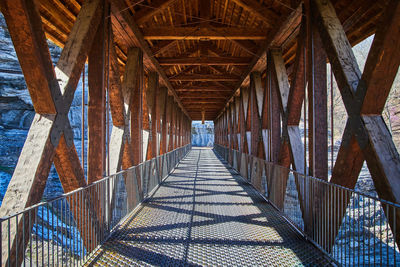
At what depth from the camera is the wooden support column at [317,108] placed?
3854 millimetres

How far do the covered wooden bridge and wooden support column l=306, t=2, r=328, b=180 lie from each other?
2 cm

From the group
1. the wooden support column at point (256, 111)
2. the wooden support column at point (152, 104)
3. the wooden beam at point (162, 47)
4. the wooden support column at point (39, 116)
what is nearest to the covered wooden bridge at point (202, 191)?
the wooden support column at point (39, 116)

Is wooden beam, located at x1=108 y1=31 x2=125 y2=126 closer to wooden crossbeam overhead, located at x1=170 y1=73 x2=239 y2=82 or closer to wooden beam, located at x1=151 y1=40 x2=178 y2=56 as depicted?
wooden beam, located at x1=151 y1=40 x2=178 y2=56

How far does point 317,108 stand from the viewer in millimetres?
3900

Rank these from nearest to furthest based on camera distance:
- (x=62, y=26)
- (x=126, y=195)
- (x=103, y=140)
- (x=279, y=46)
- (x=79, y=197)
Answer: (x=79, y=197) → (x=103, y=140) → (x=126, y=195) → (x=62, y=26) → (x=279, y=46)

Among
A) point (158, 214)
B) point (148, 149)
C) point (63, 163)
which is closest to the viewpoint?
point (63, 163)

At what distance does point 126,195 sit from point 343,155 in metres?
3.42

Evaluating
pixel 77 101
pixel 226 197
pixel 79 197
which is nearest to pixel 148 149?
pixel 226 197

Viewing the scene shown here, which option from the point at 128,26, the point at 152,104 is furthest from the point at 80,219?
the point at 152,104

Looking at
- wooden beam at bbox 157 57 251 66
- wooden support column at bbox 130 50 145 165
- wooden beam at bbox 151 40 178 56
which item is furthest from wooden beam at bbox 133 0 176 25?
wooden beam at bbox 157 57 251 66

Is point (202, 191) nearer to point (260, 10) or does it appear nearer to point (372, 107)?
point (260, 10)

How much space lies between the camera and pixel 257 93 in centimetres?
815

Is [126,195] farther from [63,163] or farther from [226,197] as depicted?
[226,197]

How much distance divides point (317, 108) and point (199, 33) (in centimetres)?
340
